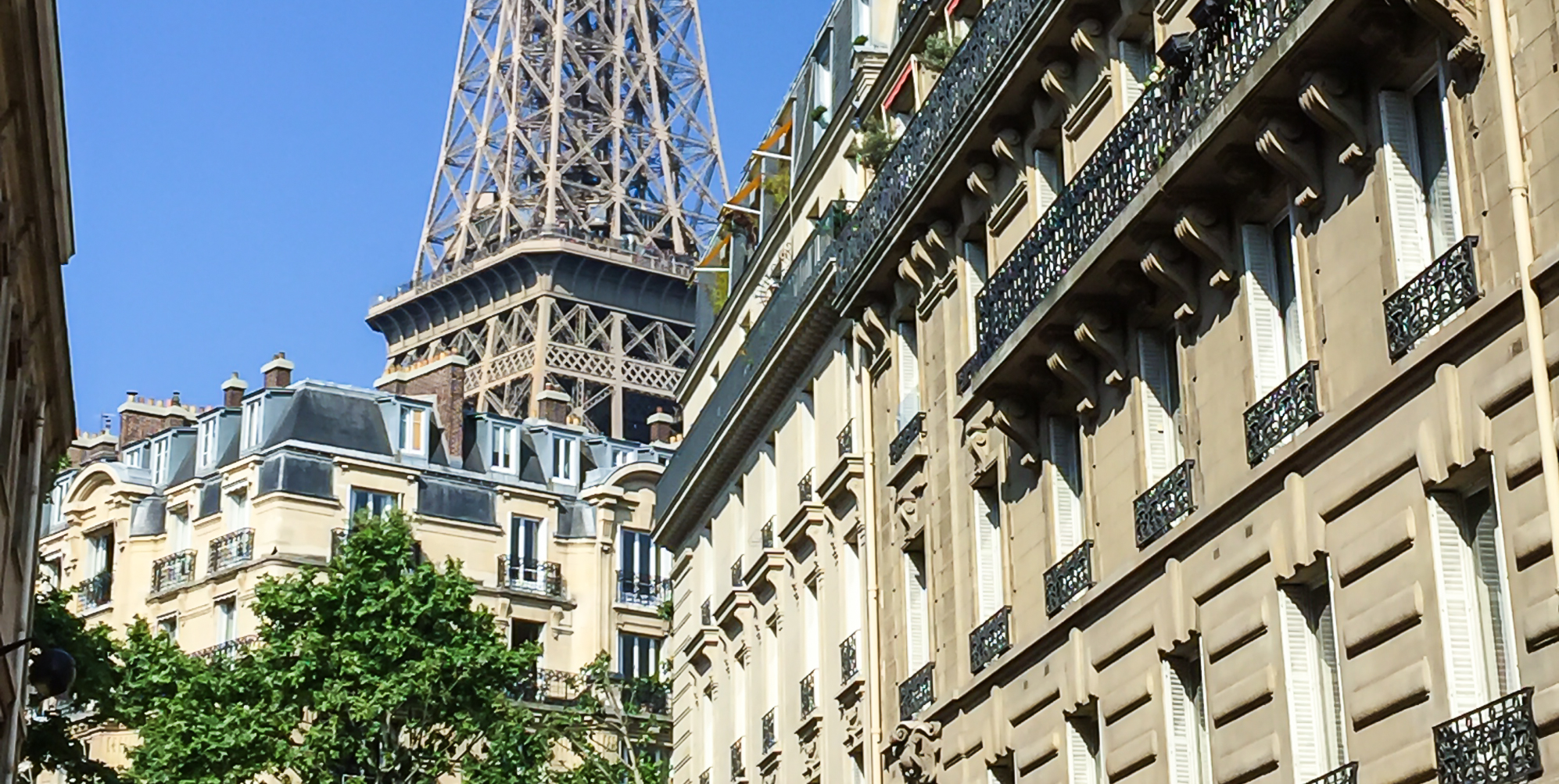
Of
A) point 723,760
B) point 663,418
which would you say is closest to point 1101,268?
point 723,760

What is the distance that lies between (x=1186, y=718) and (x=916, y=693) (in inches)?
303

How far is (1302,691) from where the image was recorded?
18250 millimetres

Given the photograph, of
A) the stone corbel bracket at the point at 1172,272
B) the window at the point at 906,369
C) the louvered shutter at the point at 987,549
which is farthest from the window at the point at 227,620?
the stone corbel bracket at the point at 1172,272

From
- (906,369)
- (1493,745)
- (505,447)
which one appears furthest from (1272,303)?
(505,447)

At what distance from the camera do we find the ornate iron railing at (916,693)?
27.6 metres

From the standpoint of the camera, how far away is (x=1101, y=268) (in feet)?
69.3

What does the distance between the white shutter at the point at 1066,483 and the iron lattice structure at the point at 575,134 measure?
85.8 meters

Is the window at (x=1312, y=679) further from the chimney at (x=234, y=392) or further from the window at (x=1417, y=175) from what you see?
the chimney at (x=234, y=392)

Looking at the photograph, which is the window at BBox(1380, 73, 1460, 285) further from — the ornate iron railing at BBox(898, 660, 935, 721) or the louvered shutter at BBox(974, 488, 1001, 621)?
the ornate iron railing at BBox(898, 660, 935, 721)

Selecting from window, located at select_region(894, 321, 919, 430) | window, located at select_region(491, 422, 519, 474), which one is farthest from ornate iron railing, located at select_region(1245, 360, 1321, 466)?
window, located at select_region(491, 422, 519, 474)

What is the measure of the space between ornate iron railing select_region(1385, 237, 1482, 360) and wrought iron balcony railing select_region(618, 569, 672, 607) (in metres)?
49.4

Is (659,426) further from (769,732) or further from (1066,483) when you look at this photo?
(1066,483)

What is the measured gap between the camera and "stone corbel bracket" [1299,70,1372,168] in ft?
57.5

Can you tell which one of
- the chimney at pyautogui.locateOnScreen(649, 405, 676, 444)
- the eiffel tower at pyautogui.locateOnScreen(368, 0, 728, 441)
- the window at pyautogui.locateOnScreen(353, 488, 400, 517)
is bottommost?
the window at pyautogui.locateOnScreen(353, 488, 400, 517)
